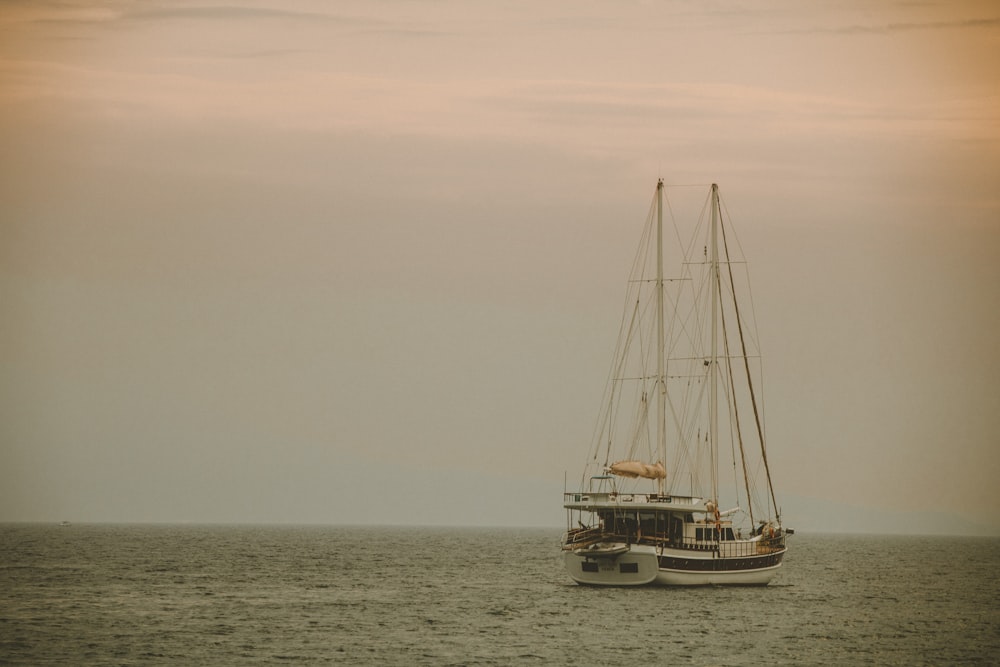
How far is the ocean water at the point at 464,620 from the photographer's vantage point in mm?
63469

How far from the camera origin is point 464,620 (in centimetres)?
7744

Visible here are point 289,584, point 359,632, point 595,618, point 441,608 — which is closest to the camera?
point 359,632

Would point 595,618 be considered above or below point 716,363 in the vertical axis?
below

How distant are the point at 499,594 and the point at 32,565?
1950 inches

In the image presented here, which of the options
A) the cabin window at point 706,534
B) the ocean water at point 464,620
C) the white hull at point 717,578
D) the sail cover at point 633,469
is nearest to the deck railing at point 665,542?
the cabin window at point 706,534

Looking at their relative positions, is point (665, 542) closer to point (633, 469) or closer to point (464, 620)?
point (633, 469)

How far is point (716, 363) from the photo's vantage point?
3846 inches

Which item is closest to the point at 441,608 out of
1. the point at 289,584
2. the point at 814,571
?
the point at 289,584

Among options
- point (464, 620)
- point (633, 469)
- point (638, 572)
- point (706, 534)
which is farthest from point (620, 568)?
point (464, 620)

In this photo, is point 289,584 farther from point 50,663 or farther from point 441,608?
point 50,663

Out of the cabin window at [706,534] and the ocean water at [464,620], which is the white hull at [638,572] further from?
the cabin window at [706,534]

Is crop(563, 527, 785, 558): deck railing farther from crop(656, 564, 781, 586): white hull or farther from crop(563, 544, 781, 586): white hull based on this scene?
crop(656, 564, 781, 586): white hull

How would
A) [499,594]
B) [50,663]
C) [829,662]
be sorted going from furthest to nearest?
[499,594] < [829,662] < [50,663]

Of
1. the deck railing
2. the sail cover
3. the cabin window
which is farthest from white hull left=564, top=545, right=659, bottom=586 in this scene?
the sail cover
